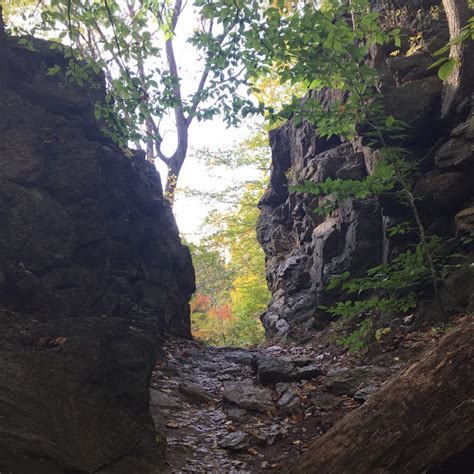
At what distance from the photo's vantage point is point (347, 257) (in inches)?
479

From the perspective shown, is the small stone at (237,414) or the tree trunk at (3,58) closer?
the small stone at (237,414)

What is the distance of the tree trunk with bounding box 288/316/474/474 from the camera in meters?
3.06

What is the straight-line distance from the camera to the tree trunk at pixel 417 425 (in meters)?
3.06

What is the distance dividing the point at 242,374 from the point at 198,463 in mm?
4490

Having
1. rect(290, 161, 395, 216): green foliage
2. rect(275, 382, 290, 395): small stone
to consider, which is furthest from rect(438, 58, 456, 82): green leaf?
rect(275, 382, 290, 395): small stone

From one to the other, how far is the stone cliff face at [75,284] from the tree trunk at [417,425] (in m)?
2.09

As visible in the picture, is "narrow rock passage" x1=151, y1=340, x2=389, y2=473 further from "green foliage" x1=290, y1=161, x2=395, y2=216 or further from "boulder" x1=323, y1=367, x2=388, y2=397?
"green foliage" x1=290, y1=161, x2=395, y2=216

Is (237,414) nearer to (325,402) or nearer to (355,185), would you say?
(325,402)

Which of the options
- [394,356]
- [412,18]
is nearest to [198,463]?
[394,356]

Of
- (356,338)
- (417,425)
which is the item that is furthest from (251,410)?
(417,425)

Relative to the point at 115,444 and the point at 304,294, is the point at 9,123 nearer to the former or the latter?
the point at 115,444

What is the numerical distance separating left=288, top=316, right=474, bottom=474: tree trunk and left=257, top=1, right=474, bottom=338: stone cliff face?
438cm

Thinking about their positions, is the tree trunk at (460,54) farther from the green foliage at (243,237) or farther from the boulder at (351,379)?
the green foliage at (243,237)

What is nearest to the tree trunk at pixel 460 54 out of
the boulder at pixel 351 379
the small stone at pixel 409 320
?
the small stone at pixel 409 320
